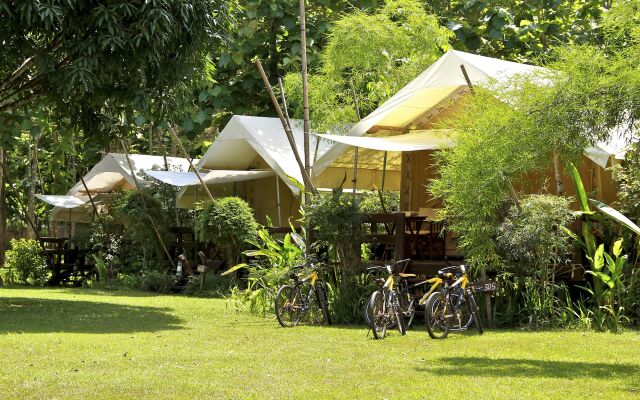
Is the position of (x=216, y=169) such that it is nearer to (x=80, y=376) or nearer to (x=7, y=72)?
(x=7, y=72)

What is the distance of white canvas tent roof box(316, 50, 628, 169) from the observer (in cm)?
1422

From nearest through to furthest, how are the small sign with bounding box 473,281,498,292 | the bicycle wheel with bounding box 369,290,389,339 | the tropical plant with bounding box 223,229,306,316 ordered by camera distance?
the bicycle wheel with bounding box 369,290,389,339 < the small sign with bounding box 473,281,498,292 < the tropical plant with bounding box 223,229,306,316

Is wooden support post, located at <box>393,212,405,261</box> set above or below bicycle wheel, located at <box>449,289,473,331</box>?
above

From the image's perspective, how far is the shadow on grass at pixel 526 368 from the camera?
8797mm

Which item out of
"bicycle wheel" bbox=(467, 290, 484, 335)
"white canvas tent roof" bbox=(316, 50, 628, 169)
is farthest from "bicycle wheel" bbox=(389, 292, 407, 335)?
"white canvas tent roof" bbox=(316, 50, 628, 169)

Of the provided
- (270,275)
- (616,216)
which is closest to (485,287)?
(616,216)

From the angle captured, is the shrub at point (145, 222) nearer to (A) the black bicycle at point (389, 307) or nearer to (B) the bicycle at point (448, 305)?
(A) the black bicycle at point (389, 307)

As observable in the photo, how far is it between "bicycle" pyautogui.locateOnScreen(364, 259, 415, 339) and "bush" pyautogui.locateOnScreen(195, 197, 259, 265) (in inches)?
272

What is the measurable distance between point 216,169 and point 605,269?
11041 mm

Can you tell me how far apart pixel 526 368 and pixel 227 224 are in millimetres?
10531

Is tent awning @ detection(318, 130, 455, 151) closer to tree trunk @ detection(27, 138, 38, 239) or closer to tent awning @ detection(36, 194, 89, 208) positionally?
tent awning @ detection(36, 194, 89, 208)

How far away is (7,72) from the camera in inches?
637

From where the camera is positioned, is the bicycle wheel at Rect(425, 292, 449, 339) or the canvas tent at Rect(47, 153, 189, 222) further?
the canvas tent at Rect(47, 153, 189, 222)

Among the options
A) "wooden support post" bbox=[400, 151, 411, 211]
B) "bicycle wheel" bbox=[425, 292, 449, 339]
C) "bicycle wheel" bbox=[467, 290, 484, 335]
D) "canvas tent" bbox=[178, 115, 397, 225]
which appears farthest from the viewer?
"canvas tent" bbox=[178, 115, 397, 225]
